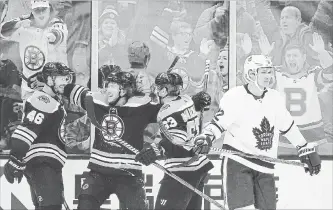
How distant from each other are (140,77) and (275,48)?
1016 mm

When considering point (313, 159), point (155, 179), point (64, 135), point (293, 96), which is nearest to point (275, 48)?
point (293, 96)

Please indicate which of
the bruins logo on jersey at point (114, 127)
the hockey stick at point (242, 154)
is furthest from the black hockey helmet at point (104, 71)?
the hockey stick at point (242, 154)

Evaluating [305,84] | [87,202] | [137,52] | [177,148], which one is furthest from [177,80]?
[87,202]

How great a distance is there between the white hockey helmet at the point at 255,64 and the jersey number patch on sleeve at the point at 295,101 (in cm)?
46

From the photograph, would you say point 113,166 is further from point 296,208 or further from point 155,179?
point 296,208

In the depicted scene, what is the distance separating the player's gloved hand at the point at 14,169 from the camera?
5.14 m

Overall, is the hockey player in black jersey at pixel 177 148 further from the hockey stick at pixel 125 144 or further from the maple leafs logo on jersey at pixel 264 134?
the maple leafs logo on jersey at pixel 264 134

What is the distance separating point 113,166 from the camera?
516cm

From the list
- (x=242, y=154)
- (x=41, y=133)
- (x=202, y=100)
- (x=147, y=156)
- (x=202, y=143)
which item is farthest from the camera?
(x=202, y=100)

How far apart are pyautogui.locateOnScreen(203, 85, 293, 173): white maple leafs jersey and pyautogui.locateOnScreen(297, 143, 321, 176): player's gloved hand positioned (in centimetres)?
21

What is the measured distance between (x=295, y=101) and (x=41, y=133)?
1.86 m

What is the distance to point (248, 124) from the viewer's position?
505 cm

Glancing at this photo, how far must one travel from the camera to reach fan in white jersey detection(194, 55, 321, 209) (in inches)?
196

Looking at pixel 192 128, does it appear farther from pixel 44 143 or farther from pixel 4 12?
pixel 4 12
